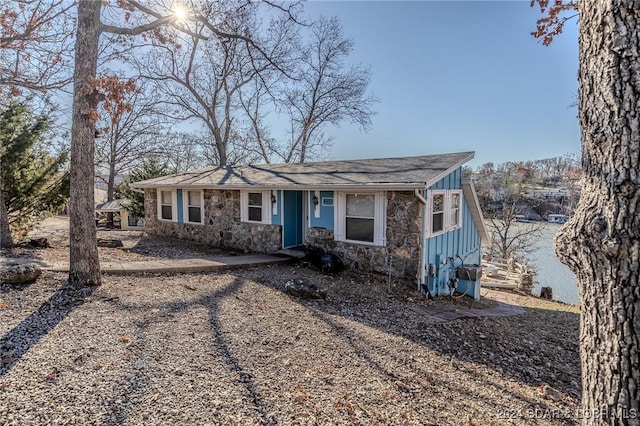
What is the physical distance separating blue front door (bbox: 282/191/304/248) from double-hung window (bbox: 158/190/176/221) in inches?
201

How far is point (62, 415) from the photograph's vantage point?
2648 mm

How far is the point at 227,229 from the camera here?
11047 millimetres

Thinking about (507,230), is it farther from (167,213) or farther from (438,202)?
(167,213)

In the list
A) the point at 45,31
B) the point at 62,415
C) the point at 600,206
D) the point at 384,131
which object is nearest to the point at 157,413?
the point at 62,415

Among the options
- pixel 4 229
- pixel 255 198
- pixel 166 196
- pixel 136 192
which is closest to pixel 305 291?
pixel 255 198

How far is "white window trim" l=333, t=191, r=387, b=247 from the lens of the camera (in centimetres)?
798

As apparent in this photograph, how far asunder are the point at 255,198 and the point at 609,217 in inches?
369

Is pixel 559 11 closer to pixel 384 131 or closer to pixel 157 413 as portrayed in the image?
pixel 157 413

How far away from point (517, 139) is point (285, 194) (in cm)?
1687

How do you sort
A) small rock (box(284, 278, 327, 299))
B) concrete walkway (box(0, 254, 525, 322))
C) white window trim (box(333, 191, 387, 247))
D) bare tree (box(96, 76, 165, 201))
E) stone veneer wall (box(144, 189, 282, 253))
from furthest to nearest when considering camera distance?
bare tree (box(96, 76, 165, 201)) < stone veneer wall (box(144, 189, 282, 253)) < white window trim (box(333, 191, 387, 247)) < concrete walkway (box(0, 254, 525, 322)) < small rock (box(284, 278, 327, 299))

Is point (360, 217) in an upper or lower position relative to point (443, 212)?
lower

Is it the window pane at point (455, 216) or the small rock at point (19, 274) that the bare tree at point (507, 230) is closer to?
the window pane at point (455, 216)

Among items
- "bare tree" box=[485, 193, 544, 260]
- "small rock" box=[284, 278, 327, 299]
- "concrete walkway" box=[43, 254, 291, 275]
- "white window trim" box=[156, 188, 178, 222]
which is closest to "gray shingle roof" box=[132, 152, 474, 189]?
"white window trim" box=[156, 188, 178, 222]

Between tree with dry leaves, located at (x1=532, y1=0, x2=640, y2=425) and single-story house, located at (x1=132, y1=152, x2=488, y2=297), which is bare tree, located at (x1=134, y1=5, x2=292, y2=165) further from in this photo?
tree with dry leaves, located at (x1=532, y1=0, x2=640, y2=425)
